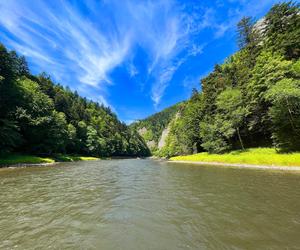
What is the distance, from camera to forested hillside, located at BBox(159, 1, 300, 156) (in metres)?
29.2

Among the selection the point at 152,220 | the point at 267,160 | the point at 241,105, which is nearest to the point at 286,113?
the point at 267,160

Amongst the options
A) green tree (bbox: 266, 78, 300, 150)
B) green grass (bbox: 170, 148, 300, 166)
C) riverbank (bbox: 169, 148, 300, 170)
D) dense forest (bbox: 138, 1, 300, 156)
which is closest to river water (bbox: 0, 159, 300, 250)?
riverbank (bbox: 169, 148, 300, 170)

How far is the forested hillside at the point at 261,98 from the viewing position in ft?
95.8

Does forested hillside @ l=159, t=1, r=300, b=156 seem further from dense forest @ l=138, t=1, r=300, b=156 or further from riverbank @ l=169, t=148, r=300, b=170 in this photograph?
riverbank @ l=169, t=148, r=300, b=170

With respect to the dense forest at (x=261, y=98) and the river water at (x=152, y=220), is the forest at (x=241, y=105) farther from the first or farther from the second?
the river water at (x=152, y=220)

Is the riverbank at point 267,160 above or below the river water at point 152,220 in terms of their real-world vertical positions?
above

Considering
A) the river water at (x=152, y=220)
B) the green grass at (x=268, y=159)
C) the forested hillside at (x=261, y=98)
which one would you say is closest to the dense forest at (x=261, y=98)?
the forested hillside at (x=261, y=98)

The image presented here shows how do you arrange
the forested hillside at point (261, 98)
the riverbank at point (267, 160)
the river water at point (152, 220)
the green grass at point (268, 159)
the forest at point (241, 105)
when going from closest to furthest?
the river water at point (152, 220) → the riverbank at point (267, 160) → the green grass at point (268, 159) → the forested hillside at point (261, 98) → the forest at point (241, 105)

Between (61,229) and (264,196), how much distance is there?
1116 cm

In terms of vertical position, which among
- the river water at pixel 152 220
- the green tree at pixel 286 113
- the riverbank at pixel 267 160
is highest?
the green tree at pixel 286 113

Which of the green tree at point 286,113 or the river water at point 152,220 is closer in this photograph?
the river water at point 152,220

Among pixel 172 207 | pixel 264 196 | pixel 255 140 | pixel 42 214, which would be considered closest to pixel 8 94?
pixel 42 214

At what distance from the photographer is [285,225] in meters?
6.99

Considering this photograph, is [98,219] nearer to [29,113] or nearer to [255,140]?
[255,140]
